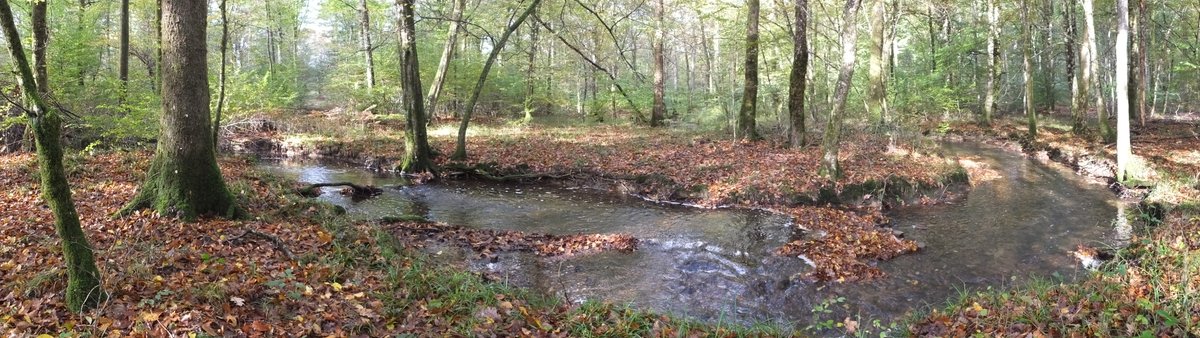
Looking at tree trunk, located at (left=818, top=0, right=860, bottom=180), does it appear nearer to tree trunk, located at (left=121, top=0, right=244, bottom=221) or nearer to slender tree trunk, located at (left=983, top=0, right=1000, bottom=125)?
tree trunk, located at (left=121, top=0, right=244, bottom=221)

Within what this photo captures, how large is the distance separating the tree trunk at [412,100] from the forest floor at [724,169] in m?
0.62

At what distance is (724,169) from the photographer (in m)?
14.1

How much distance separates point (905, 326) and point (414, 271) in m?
5.16

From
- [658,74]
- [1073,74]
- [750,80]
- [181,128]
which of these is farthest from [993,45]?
[181,128]

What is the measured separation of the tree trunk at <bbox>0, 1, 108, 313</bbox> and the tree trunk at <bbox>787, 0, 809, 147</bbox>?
14054 mm

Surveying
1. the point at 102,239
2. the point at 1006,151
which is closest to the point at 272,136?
the point at 102,239

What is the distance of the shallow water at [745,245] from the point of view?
24.1 feet

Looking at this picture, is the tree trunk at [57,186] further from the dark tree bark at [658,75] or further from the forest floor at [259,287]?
the dark tree bark at [658,75]

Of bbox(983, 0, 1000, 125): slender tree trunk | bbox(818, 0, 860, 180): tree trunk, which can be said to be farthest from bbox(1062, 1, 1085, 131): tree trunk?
bbox(818, 0, 860, 180): tree trunk

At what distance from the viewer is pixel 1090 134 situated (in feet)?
70.3

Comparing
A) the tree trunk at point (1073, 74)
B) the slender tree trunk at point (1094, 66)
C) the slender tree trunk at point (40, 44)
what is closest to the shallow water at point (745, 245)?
the slender tree trunk at point (1094, 66)

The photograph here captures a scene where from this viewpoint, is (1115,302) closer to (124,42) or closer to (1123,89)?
(1123,89)

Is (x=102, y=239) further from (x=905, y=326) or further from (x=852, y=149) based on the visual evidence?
(x=852, y=149)

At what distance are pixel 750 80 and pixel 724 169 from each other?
4.93m
